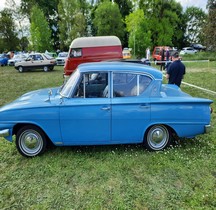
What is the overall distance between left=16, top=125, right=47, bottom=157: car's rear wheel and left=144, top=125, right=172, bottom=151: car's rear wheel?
202 cm

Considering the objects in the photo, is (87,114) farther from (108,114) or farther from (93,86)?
(93,86)

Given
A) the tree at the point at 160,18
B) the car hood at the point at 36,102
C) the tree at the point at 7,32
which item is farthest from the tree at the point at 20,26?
the car hood at the point at 36,102

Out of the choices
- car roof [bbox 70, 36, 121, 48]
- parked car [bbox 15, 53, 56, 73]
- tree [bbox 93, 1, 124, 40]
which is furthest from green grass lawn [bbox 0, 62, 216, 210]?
tree [bbox 93, 1, 124, 40]

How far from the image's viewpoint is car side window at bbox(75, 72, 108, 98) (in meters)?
4.32

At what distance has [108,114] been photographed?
4.22m

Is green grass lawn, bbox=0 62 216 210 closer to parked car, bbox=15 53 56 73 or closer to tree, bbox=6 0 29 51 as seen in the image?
parked car, bbox=15 53 56 73

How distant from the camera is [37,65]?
68.5 feet

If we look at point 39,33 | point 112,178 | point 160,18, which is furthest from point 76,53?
point 160,18

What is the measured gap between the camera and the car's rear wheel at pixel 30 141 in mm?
4355

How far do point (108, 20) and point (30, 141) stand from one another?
42.7 meters

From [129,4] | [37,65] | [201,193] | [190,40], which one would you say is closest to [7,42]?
[129,4]

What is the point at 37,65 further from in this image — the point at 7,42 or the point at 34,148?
the point at 7,42

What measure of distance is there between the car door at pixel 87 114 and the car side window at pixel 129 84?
209 millimetres

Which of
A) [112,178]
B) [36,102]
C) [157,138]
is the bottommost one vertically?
[112,178]
